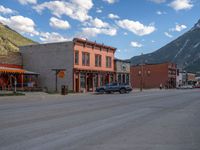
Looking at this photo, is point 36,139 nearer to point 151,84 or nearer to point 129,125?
point 129,125

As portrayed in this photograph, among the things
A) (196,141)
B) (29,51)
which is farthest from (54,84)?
(196,141)

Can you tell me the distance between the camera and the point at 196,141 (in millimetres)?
9391

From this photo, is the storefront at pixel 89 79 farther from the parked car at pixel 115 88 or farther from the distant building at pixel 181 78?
the distant building at pixel 181 78

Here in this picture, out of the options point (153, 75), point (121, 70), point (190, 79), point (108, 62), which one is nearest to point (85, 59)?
point (108, 62)

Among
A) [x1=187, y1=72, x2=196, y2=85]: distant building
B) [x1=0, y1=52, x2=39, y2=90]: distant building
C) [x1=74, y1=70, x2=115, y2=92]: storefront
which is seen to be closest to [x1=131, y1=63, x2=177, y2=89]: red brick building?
[x1=187, y1=72, x2=196, y2=85]: distant building

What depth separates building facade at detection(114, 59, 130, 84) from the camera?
2689 inches

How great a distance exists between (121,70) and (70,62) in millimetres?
19109

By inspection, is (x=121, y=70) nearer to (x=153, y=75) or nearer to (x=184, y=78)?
(x=153, y=75)

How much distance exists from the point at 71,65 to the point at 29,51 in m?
9.49

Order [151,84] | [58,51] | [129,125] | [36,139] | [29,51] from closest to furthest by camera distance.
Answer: [36,139]
[129,125]
[58,51]
[29,51]
[151,84]

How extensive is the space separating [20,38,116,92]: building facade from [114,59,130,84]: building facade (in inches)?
250

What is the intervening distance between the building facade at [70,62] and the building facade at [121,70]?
6.35m

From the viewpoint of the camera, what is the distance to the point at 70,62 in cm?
5325

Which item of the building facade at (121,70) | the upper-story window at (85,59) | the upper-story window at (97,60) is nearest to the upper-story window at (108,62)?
the building facade at (121,70)
